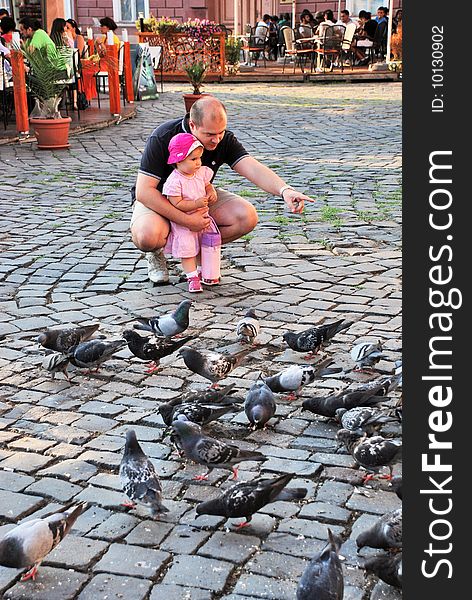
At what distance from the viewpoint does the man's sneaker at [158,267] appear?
6.88 meters

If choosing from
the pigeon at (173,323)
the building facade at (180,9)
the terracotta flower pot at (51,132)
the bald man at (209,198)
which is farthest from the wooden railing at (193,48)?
the pigeon at (173,323)

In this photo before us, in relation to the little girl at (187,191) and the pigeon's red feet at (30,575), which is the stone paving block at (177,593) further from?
the little girl at (187,191)

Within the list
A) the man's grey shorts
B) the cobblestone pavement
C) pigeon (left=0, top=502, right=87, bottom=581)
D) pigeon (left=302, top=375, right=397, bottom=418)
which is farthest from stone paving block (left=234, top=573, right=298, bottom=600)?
the man's grey shorts

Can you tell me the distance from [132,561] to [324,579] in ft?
2.77

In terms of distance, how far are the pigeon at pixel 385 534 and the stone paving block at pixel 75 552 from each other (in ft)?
3.26

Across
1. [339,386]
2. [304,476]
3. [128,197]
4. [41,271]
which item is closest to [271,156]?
[128,197]

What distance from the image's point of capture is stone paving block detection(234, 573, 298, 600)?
10.0 feet

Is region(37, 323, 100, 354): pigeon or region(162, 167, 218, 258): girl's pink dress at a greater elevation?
region(162, 167, 218, 258): girl's pink dress

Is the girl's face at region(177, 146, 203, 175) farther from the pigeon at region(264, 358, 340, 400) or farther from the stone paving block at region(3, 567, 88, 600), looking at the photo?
the stone paving block at region(3, 567, 88, 600)

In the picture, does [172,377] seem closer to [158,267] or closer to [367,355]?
[367,355]

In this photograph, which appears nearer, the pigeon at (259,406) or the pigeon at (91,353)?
the pigeon at (259,406)

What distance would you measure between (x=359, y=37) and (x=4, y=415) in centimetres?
2789

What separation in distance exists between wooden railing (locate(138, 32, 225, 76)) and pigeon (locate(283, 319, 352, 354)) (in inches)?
899

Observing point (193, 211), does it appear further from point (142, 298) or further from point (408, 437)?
point (408, 437)
